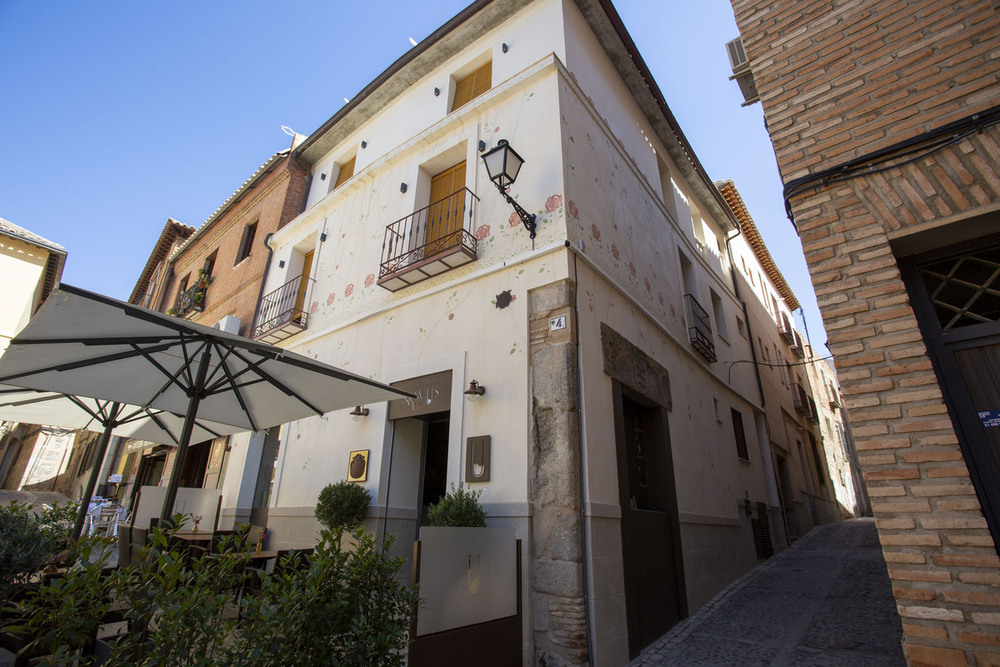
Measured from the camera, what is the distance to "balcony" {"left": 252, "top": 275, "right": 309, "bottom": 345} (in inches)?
337

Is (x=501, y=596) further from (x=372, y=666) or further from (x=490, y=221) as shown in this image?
(x=490, y=221)

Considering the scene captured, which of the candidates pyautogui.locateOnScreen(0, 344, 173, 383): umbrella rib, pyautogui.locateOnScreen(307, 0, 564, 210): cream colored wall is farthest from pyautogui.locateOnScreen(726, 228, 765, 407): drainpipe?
pyautogui.locateOnScreen(0, 344, 173, 383): umbrella rib

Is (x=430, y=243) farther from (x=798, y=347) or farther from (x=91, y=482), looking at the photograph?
(x=798, y=347)

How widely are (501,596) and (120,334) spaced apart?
3681mm

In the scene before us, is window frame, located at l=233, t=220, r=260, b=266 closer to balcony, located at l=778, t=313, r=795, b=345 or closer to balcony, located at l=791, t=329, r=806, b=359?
balcony, located at l=778, t=313, r=795, b=345

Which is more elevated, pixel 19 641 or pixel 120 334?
pixel 120 334

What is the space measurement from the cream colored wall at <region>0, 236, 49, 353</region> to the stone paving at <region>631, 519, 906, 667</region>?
23.5 m

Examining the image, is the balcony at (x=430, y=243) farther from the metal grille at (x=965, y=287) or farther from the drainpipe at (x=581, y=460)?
the metal grille at (x=965, y=287)

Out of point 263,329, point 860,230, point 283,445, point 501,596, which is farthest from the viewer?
point 263,329

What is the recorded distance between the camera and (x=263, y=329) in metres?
9.34

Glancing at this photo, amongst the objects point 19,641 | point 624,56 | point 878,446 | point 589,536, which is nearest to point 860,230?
point 878,446

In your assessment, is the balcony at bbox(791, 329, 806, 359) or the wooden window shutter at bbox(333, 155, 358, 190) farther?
the balcony at bbox(791, 329, 806, 359)

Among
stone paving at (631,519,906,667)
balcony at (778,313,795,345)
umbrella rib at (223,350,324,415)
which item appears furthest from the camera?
balcony at (778,313,795,345)

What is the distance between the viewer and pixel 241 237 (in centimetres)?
1241
